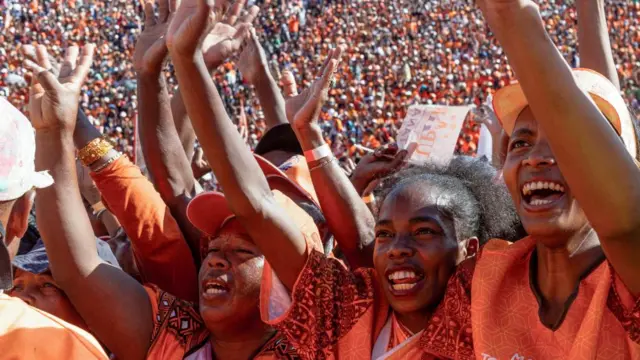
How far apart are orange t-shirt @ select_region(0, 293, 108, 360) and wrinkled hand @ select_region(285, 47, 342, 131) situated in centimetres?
107

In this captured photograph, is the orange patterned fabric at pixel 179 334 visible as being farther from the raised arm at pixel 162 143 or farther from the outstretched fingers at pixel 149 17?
the outstretched fingers at pixel 149 17

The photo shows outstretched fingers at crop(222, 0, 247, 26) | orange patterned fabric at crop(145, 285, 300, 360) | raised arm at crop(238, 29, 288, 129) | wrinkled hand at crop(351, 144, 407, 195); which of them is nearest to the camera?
orange patterned fabric at crop(145, 285, 300, 360)

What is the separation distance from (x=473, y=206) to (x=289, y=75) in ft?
4.69

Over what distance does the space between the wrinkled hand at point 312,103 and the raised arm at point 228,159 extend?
11.6 inches

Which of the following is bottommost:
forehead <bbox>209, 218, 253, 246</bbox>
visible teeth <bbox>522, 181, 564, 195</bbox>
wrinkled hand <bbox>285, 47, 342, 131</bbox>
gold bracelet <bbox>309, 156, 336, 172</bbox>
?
forehead <bbox>209, 218, 253, 246</bbox>

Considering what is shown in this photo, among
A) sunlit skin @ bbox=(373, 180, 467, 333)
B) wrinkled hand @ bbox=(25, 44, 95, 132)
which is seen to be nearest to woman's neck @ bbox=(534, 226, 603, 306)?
A: sunlit skin @ bbox=(373, 180, 467, 333)

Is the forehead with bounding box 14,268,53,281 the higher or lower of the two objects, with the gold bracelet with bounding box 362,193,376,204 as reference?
lower

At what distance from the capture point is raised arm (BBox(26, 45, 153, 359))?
8.50 feet

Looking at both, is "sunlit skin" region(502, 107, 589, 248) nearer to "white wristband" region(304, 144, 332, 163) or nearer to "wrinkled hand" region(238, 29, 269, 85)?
"white wristband" region(304, 144, 332, 163)

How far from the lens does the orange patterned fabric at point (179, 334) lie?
8.70 feet

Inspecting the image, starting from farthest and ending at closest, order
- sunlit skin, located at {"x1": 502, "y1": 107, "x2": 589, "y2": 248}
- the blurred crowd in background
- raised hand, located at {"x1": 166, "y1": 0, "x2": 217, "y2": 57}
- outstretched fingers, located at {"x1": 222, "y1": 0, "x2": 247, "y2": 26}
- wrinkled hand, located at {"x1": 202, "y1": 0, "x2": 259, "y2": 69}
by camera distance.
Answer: the blurred crowd in background
outstretched fingers, located at {"x1": 222, "y1": 0, "x2": 247, "y2": 26}
wrinkled hand, located at {"x1": 202, "y1": 0, "x2": 259, "y2": 69}
raised hand, located at {"x1": 166, "y1": 0, "x2": 217, "y2": 57}
sunlit skin, located at {"x1": 502, "y1": 107, "x2": 589, "y2": 248}

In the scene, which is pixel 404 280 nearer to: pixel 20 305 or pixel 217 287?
pixel 217 287

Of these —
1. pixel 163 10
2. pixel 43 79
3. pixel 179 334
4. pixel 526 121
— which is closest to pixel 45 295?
pixel 179 334

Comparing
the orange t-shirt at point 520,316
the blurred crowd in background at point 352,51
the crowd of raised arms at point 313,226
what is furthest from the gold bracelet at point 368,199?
the blurred crowd in background at point 352,51
